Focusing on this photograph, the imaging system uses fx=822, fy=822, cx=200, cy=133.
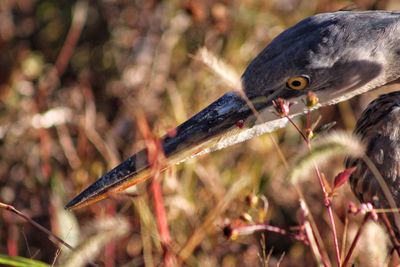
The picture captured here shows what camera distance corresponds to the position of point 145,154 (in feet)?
8.30

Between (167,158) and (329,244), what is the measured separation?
43.1 inches

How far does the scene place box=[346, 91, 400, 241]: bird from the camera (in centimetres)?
229

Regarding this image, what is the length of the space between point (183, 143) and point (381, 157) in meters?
0.61

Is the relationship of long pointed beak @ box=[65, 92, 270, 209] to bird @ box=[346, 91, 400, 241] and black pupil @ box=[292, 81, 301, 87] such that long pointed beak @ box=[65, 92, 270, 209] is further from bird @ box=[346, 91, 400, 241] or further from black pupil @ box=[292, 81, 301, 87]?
bird @ box=[346, 91, 400, 241]

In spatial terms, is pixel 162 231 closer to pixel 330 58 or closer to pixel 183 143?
pixel 183 143

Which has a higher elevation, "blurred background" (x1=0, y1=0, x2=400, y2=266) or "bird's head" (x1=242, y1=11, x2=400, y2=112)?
"bird's head" (x1=242, y1=11, x2=400, y2=112)

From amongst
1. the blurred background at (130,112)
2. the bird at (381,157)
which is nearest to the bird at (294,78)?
the bird at (381,157)

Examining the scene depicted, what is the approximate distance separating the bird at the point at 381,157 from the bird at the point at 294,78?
0.13 metres

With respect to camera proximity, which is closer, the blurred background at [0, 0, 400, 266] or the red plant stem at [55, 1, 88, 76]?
the blurred background at [0, 0, 400, 266]

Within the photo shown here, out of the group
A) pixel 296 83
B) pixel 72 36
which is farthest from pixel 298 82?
pixel 72 36

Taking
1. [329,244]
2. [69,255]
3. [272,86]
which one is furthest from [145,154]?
[329,244]

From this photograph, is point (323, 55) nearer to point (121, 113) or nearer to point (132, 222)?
point (132, 222)

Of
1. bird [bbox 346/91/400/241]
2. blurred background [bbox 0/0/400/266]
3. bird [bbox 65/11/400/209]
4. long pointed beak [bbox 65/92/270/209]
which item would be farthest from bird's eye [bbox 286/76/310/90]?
blurred background [bbox 0/0/400/266]

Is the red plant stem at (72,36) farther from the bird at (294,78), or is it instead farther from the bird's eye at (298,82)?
the bird's eye at (298,82)
